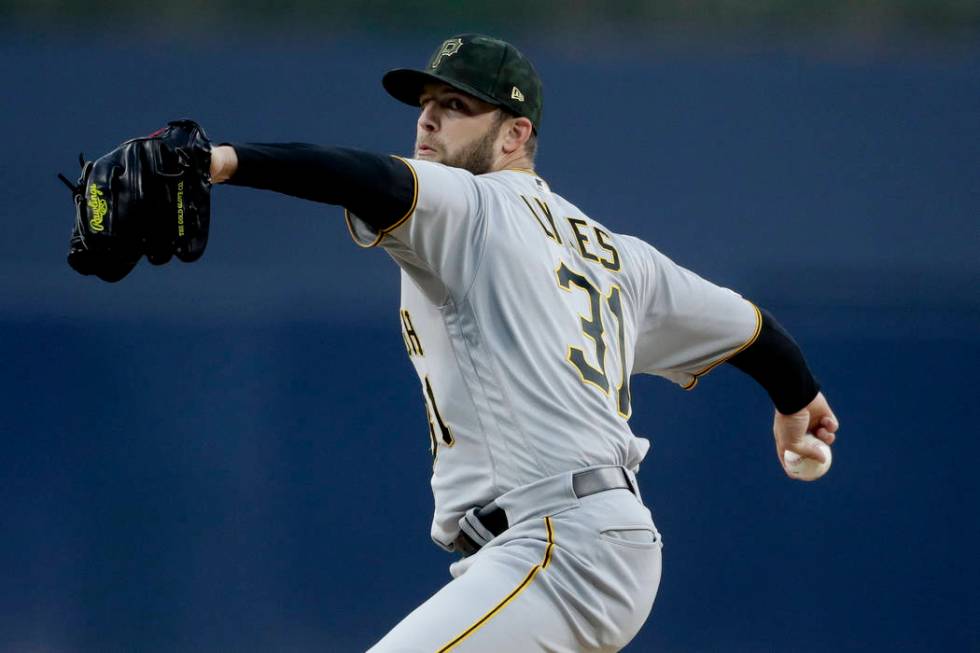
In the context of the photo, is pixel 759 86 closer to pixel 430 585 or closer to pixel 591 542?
pixel 430 585

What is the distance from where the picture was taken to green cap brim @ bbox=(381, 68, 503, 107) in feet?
8.04

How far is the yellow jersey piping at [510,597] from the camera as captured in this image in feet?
6.06

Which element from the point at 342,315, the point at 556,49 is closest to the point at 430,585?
the point at 342,315

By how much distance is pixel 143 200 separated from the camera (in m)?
1.78

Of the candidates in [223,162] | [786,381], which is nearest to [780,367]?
[786,381]

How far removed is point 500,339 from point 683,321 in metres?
0.66

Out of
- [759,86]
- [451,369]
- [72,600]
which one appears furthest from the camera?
[759,86]

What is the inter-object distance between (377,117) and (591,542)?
11.7 feet

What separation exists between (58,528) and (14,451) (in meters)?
0.36

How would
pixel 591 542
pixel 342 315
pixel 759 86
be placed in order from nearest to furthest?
pixel 591 542 → pixel 342 315 → pixel 759 86

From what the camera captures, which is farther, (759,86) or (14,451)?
(759,86)

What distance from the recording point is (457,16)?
5.52m

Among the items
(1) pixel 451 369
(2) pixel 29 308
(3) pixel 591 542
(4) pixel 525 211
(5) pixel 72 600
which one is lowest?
(5) pixel 72 600

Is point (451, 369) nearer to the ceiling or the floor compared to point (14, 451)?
nearer to the ceiling
